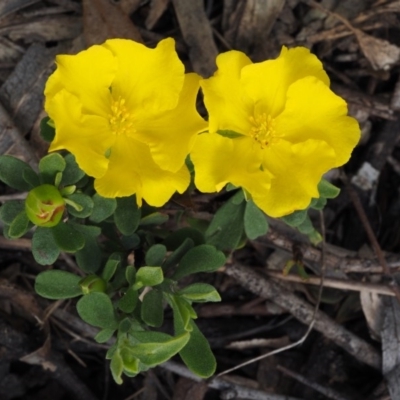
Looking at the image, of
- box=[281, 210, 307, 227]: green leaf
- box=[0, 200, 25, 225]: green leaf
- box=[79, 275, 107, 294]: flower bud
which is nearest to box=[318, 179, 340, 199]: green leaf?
box=[281, 210, 307, 227]: green leaf

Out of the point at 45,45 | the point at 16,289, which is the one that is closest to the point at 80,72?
the point at 45,45

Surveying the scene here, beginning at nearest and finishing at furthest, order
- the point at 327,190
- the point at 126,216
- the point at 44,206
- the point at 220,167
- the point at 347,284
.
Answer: the point at 44,206 → the point at 220,167 → the point at 126,216 → the point at 327,190 → the point at 347,284

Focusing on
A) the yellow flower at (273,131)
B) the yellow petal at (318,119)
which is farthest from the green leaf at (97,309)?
the yellow petal at (318,119)

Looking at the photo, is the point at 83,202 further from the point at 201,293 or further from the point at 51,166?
the point at 201,293

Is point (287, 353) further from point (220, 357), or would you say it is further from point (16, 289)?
point (16, 289)

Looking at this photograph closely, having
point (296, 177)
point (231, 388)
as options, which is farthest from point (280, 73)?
point (231, 388)

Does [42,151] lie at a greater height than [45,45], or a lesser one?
lesser
